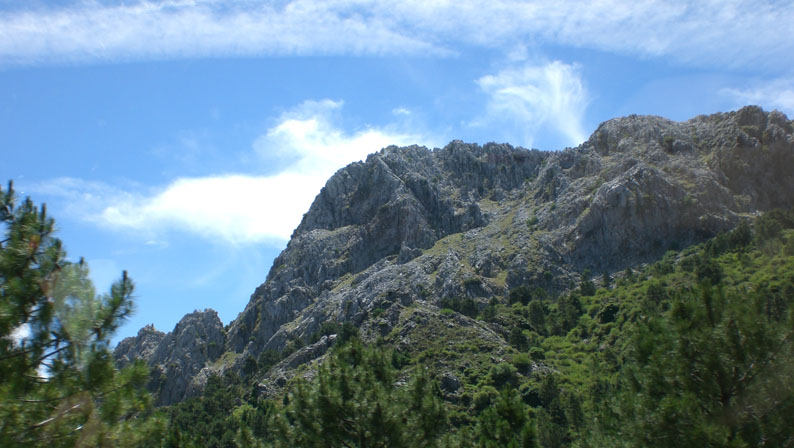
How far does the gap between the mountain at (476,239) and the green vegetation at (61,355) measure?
64137 mm

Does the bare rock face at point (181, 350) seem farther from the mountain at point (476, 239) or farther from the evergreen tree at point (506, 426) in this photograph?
the evergreen tree at point (506, 426)

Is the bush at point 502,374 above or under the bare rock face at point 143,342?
under

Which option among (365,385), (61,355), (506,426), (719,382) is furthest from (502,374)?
(61,355)

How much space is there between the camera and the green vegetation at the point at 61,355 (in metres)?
10.8

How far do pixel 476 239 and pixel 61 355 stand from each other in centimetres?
11309

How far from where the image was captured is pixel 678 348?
56.7 ft

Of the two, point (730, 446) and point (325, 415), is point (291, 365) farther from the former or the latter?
point (730, 446)

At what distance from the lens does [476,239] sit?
122312 millimetres

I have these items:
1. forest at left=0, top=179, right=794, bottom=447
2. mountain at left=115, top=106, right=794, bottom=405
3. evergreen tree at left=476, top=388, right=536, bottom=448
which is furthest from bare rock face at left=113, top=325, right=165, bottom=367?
evergreen tree at left=476, top=388, right=536, bottom=448

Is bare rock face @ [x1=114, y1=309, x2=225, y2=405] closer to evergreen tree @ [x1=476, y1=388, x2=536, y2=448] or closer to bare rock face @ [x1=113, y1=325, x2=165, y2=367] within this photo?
bare rock face @ [x1=113, y1=325, x2=165, y2=367]

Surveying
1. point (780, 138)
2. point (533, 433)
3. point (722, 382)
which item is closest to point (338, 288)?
point (780, 138)

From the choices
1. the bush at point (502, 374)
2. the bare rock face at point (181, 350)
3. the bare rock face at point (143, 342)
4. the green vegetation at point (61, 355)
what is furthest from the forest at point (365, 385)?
the bare rock face at point (143, 342)

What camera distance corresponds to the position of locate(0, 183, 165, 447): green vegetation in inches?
424

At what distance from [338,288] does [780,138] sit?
84.0 m
